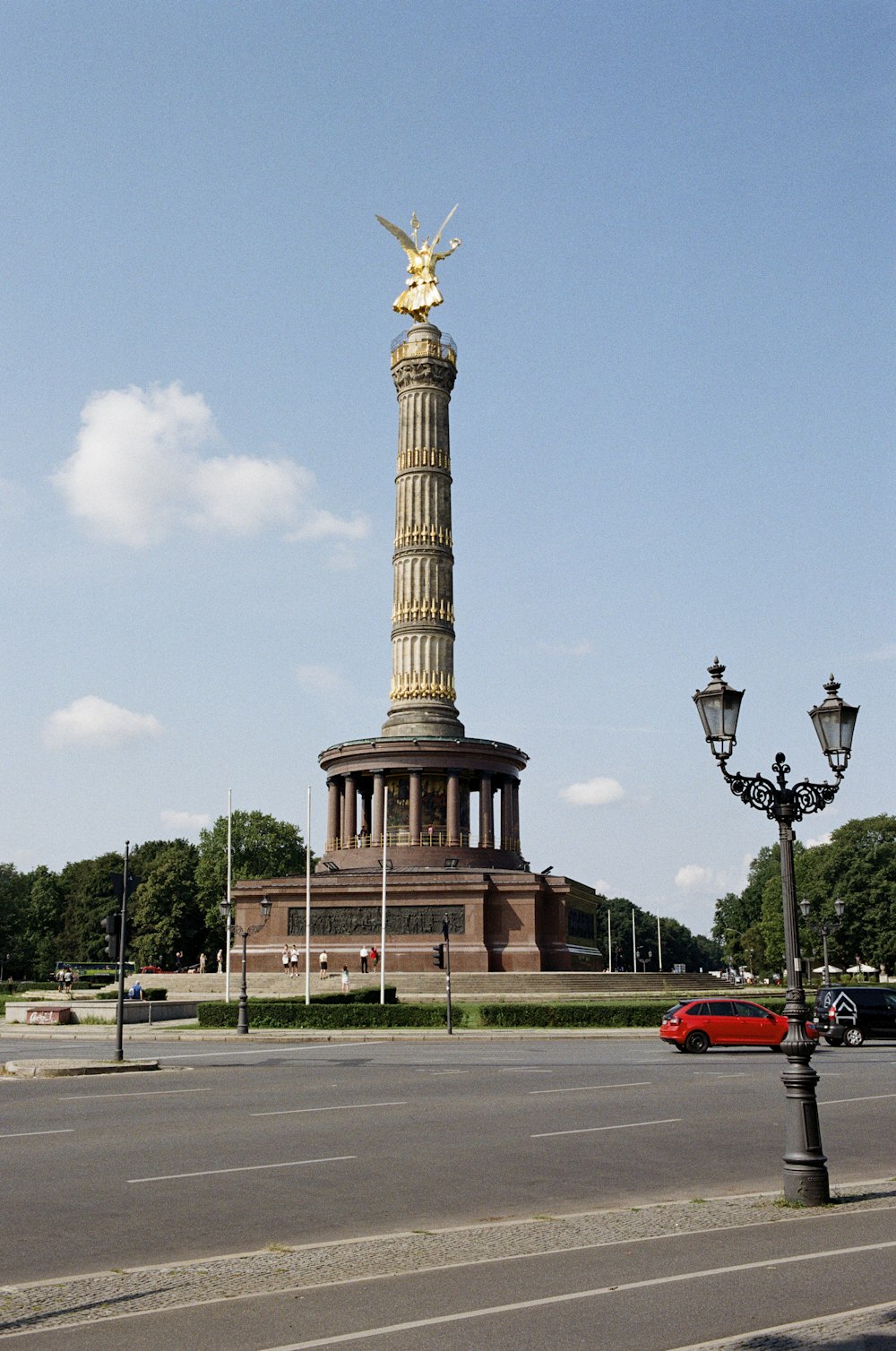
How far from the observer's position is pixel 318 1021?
37.7m

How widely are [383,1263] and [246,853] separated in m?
93.4

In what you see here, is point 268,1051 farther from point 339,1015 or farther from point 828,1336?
point 828,1336

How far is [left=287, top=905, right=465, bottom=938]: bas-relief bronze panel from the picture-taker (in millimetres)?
55469

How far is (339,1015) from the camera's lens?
3725 centimetres

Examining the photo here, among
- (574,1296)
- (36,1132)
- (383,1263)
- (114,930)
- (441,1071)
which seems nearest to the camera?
(574,1296)

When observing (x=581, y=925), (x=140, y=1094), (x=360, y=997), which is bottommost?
(x=360, y=997)

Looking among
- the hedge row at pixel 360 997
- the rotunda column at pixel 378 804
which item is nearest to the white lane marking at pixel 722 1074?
the hedge row at pixel 360 997

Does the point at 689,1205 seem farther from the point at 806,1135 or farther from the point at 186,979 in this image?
the point at 186,979

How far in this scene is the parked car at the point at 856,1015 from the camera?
112 ft

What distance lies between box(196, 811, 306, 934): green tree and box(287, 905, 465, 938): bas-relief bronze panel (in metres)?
41.3

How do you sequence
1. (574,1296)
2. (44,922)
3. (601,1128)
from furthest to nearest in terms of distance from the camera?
(44,922) < (601,1128) < (574,1296)

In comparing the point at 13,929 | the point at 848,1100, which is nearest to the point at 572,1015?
the point at 848,1100

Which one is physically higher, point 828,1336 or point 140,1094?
point 828,1336

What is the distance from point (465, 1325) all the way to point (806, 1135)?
506 cm
